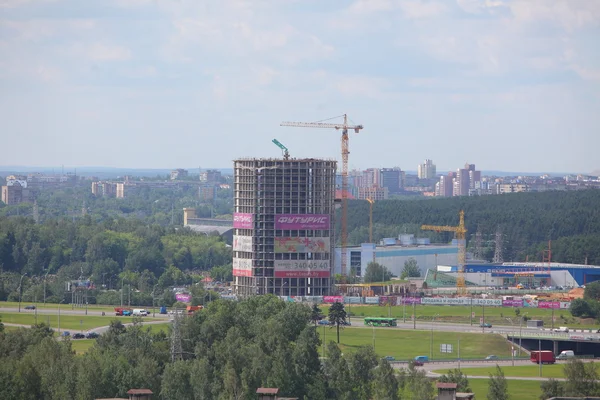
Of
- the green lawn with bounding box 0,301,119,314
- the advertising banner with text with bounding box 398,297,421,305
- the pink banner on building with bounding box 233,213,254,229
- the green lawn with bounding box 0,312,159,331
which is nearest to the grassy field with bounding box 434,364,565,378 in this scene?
the green lawn with bounding box 0,312,159,331

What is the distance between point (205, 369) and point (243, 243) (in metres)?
77.4

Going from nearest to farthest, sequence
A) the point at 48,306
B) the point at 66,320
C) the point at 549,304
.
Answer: the point at 66,320 → the point at 48,306 → the point at 549,304

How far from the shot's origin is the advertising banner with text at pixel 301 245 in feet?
518

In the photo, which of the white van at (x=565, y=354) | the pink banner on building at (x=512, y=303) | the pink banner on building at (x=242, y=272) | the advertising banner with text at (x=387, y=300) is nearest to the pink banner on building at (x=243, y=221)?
the pink banner on building at (x=242, y=272)

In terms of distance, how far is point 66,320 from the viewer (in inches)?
5281

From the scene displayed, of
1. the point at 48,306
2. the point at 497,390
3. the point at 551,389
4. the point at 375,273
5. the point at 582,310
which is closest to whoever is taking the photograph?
the point at 497,390

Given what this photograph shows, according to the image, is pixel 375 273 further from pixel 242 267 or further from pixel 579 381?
pixel 579 381

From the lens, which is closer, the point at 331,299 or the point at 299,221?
the point at 331,299

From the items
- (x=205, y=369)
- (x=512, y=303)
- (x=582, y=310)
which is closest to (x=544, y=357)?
(x=205, y=369)

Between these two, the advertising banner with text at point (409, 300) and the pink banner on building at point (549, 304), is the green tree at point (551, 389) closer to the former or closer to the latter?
the pink banner on building at point (549, 304)

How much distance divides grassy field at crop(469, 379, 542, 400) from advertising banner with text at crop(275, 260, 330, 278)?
62.1 meters

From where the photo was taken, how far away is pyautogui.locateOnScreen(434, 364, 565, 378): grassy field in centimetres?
10094

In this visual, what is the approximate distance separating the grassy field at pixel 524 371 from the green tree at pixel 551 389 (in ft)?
42.9

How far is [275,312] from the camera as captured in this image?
365 feet
